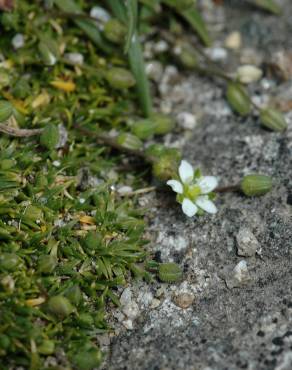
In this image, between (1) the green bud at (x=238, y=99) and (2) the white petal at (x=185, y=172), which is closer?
(2) the white petal at (x=185, y=172)

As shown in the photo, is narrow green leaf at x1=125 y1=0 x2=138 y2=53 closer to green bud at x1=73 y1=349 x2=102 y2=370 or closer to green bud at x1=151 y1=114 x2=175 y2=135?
green bud at x1=151 y1=114 x2=175 y2=135

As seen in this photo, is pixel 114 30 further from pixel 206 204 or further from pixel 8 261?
pixel 8 261

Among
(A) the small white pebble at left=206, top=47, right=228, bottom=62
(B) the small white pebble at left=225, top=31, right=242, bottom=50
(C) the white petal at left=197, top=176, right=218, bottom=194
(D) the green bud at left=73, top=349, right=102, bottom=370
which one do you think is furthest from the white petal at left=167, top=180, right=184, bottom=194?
(B) the small white pebble at left=225, top=31, right=242, bottom=50

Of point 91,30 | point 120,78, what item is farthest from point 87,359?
point 91,30

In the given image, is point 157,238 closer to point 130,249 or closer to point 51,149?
point 130,249

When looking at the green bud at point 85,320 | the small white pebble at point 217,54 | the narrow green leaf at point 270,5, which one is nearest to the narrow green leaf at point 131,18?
the small white pebble at point 217,54

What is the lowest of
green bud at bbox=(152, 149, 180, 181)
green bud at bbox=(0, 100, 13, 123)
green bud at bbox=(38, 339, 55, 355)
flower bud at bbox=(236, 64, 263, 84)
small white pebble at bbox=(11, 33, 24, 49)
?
green bud at bbox=(38, 339, 55, 355)

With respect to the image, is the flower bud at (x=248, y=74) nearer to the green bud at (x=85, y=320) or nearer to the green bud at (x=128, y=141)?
the green bud at (x=128, y=141)

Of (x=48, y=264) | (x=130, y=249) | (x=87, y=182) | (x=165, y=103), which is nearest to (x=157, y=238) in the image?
(x=130, y=249)
